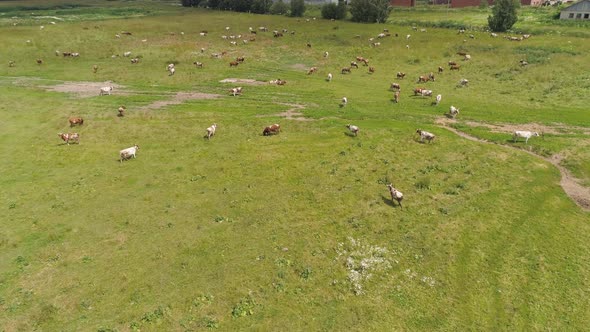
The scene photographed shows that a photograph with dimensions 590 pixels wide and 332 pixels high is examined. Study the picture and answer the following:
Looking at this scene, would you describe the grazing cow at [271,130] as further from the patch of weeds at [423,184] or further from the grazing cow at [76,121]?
the grazing cow at [76,121]

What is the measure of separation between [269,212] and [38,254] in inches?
471

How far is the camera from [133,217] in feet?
74.8

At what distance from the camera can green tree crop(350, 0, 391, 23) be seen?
92875mm

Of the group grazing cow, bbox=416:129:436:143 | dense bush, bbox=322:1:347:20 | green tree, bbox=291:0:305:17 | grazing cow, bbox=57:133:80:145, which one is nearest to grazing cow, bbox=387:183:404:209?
grazing cow, bbox=416:129:436:143

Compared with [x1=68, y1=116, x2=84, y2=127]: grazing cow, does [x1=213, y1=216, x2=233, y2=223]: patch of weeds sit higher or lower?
lower

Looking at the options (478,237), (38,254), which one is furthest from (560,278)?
(38,254)

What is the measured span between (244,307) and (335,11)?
96.3 m

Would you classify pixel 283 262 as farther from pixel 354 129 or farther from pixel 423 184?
pixel 354 129

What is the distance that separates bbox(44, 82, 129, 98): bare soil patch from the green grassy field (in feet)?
1.60

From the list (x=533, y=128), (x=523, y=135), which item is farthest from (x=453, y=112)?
(x=523, y=135)

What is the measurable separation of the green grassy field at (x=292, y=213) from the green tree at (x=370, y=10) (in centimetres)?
4994

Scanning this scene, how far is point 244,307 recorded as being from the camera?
16.6 m

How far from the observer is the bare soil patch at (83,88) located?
156 feet

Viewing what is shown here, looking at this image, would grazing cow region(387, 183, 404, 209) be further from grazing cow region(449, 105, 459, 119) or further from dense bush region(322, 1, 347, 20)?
dense bush region(322, 1, 347, 20)
